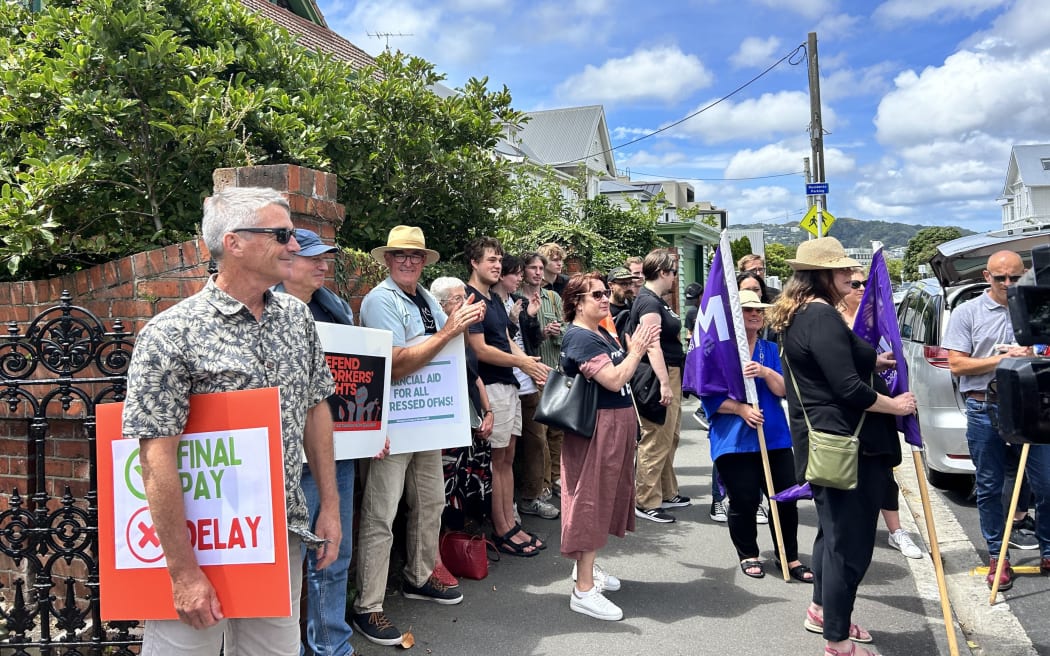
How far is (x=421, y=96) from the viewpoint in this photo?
22.0 feet

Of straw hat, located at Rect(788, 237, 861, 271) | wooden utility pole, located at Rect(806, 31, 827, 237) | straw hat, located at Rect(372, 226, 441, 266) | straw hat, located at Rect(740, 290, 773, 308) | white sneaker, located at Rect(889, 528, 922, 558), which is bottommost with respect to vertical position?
white sneaker, located at Rect(889, 528, 922, 558)

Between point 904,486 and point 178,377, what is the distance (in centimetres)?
739

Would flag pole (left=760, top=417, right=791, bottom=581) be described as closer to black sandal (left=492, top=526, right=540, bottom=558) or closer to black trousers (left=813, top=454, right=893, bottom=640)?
black trousers (left=813, top=454, right=893, bottom=640)

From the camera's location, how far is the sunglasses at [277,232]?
2.62 m

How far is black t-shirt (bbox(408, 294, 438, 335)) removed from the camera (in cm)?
483

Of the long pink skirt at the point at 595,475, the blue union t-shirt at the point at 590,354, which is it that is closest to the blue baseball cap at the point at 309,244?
the blue union t-shirt at the point at 590,354

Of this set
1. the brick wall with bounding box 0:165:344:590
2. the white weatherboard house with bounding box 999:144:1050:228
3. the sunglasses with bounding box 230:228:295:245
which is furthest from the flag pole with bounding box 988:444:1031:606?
the white weatherboard house with bounding box 999:144:1050:228

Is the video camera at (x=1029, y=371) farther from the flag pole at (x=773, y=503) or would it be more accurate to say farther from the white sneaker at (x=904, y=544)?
the white sneaker at (x=904, y=544)

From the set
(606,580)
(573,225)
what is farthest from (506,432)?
(573,225)

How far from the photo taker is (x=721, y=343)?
573cm

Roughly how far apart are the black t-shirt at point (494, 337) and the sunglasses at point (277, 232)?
3085 mm

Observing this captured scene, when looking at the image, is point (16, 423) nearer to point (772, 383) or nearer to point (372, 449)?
point (372, 449)

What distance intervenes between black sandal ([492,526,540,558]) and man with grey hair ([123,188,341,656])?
10.4ft

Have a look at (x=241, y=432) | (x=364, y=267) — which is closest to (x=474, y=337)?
(x=364, y=267)
